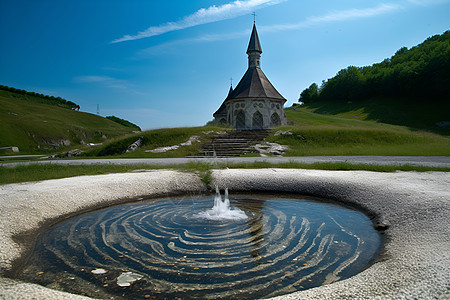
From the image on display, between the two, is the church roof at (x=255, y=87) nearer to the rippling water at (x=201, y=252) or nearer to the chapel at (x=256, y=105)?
the chapel at (x=256, y=105)

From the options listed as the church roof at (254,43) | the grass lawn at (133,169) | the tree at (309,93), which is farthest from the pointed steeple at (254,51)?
the tree at (309,93)

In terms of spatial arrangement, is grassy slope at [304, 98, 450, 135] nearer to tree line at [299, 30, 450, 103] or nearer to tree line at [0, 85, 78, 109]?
tree line at [299, 30, 450, 103]

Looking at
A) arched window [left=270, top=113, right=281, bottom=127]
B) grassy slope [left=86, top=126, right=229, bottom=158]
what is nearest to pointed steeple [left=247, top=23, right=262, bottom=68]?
arched window [left=270, top=113, right=281, bottom=127]

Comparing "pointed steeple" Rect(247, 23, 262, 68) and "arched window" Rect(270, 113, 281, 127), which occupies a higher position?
"pointed steeple" Rect(247, 23, 262, 68)

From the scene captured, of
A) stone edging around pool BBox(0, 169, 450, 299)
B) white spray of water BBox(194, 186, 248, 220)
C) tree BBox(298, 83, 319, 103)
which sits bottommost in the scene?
white spray of water BBox(194, 186, 248, 220)

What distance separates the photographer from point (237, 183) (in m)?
8.86

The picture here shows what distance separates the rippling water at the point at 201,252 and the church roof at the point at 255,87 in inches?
1074

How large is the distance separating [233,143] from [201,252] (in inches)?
678

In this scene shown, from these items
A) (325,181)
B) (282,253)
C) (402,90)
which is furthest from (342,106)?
(282,253)

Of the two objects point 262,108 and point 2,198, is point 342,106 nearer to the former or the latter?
point 262,108

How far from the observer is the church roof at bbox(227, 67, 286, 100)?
32656 mm

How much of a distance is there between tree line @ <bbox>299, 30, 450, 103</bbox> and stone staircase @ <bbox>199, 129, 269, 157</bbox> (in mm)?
50559

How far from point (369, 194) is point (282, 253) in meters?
3.87

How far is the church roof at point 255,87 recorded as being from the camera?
32.7m
